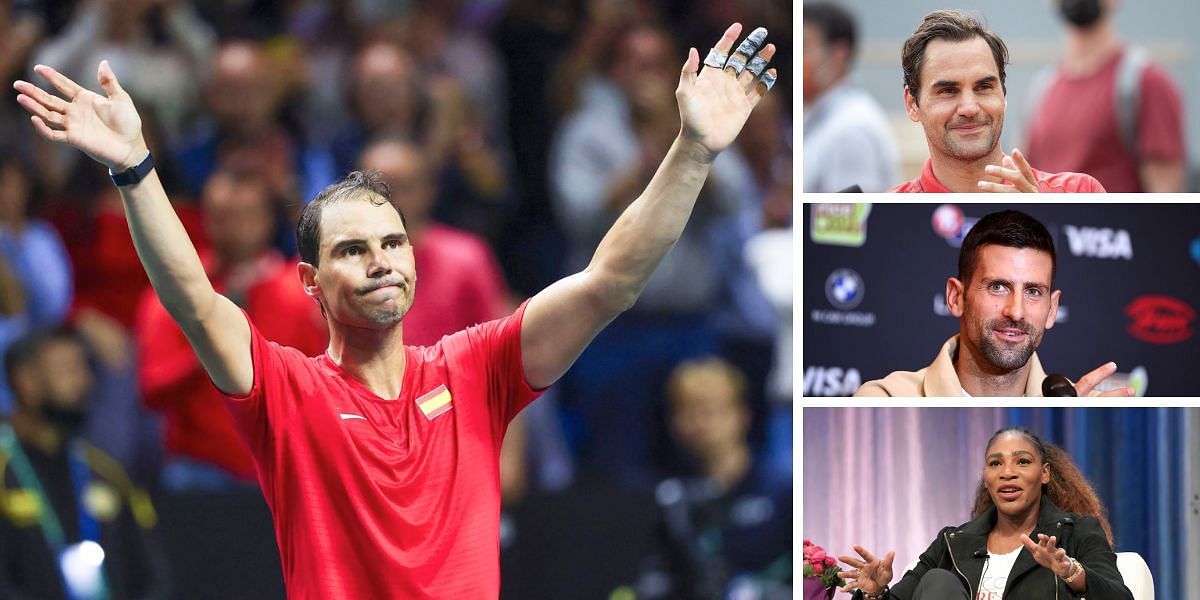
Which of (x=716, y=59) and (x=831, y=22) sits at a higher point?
(x=831, y=22)

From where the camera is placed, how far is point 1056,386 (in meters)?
4.06

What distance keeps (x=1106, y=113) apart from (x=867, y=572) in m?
1.55

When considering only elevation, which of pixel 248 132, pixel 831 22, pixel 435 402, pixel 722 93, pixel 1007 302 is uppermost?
pixel 831 22

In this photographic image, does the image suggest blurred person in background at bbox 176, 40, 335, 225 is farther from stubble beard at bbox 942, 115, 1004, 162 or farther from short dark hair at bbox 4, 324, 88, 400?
stubble beard at bbox 942, 115, 1004, 162

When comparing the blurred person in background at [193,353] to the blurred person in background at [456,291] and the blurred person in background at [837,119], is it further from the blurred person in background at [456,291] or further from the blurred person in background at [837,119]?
the blurred person in background at [837,119]

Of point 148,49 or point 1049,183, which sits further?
point 148,49

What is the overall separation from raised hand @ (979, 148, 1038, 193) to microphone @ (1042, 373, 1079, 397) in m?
0.46

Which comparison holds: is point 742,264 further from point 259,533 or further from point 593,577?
point 259,533

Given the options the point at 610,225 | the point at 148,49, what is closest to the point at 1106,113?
the point at 610,225

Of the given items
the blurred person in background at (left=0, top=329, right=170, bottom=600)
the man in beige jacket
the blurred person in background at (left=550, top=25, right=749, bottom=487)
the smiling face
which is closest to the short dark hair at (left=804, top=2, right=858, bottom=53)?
Result: the blurred person in background at (left=550, top=25, right=749, bottom=487)

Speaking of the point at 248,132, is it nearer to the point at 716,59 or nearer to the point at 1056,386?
the point at 716,59

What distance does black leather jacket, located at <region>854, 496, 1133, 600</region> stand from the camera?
12.7ft

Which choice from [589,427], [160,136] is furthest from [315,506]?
[160,136]

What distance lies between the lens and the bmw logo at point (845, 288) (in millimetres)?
4121
